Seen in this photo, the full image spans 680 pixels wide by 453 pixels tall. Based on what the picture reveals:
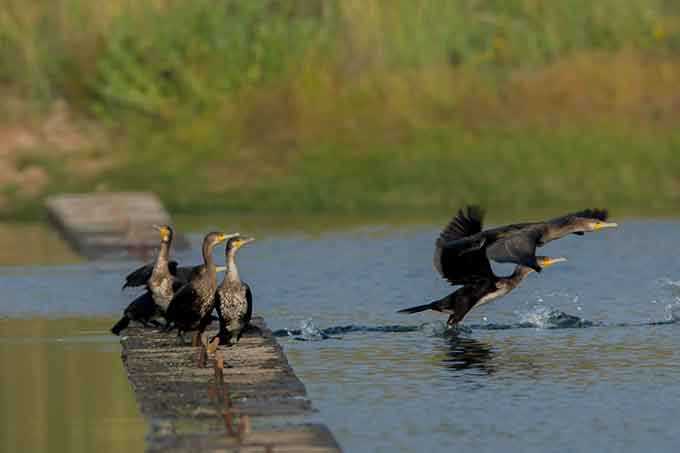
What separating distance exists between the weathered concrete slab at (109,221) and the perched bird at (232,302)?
25.0ft

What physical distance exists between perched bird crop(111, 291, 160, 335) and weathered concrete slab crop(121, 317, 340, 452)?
11 centimetres

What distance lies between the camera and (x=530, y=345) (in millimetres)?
16438

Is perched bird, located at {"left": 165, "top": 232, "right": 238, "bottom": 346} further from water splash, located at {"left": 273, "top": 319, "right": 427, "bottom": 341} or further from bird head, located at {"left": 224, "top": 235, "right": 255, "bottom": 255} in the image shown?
water splash, located at {"left": 273, "top": 319, "right": 427, "bottom": 341}

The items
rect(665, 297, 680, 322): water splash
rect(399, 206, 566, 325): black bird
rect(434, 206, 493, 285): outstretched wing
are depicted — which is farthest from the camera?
rect(665, 297, 680, 322): water splash

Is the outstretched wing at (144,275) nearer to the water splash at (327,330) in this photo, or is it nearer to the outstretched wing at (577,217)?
the water splash at (327,330)

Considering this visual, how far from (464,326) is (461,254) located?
38.4 inches

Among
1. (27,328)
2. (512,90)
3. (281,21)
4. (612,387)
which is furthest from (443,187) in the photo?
(612,387)

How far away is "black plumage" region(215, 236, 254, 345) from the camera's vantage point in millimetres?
15102

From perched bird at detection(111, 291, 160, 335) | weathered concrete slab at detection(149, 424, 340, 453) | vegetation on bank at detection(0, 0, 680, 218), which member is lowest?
weathered concrete slab at detection(149, 424, 340, 453)

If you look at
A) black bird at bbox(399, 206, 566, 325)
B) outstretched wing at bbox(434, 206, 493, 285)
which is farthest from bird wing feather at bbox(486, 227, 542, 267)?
black bird at bbox(399, 206, 566, 325)

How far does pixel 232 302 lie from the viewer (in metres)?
15.1

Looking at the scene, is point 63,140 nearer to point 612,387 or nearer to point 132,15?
point 132,15

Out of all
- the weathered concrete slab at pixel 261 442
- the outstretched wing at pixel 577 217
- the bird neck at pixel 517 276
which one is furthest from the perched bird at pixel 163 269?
the weathered concrete slab at pixel 261 442

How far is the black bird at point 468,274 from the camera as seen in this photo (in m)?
17.0
